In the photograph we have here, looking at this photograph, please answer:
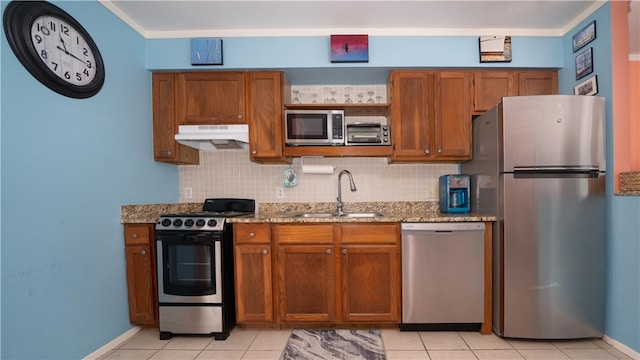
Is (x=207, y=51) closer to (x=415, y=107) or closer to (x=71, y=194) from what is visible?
(x=71, y=194)

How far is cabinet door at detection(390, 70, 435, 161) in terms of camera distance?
2395mm

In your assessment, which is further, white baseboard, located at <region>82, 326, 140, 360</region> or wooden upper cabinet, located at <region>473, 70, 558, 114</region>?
wooden upper cabinet, located at <region>473, 70, 558, 114</region>

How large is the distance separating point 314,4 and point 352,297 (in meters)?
2.28

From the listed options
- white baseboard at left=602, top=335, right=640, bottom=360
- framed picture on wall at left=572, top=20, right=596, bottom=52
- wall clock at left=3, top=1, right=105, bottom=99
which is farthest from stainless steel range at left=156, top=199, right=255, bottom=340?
framed picture on wall at left=572, top=20, right=596, bottom=52

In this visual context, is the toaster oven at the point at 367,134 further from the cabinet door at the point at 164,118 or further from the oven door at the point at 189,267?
the cabinet door at the point at 164,118

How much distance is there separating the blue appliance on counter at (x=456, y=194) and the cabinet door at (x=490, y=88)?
0.63 meters

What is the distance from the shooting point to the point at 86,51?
1838 mm

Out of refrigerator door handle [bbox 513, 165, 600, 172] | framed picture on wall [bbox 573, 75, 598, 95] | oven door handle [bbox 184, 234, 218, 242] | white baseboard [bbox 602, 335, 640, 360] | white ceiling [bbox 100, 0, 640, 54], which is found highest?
white ceiling [bbox 100, 0, 640, 54]

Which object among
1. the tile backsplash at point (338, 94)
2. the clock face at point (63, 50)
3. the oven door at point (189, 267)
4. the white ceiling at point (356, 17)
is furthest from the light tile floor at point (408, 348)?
the white ceiling at point (356, 17)

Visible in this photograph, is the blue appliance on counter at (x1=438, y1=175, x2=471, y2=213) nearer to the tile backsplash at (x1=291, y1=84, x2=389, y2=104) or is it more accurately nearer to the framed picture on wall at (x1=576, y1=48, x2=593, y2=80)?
the tile backsplash at (x1=291, y1=84, x2=389, y2=104)

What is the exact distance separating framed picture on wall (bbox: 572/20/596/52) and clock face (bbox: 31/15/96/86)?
12.1ft

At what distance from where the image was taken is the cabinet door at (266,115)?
2.41 metres

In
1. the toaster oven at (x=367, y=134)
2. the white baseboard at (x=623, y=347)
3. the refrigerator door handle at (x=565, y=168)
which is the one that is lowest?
the white baseboard at (x=623, y=347)

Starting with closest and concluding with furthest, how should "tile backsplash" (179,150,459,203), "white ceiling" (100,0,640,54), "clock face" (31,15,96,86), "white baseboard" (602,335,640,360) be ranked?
"clock face" (31,15,96,86) < "white baseboard" (602,335,640,360) < "white ceiling" (100,0,640,54) < "tile backsplash" (179,150,459,203)
